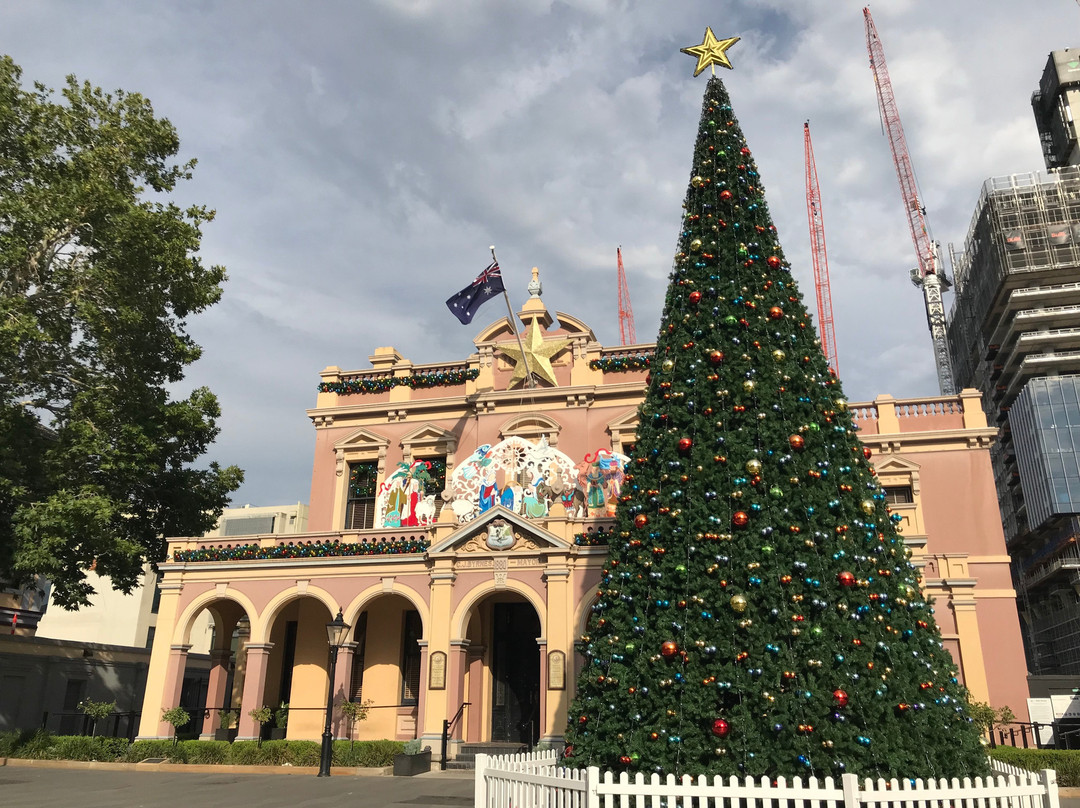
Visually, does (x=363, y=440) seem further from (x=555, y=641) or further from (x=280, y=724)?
(x=555, y=641)

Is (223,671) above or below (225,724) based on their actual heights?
above

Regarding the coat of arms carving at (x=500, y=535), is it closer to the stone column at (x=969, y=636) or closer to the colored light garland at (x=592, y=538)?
the colored light garland at (x=592, y=538)

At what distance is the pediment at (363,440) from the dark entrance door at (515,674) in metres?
6.65

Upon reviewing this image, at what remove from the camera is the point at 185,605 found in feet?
73.7

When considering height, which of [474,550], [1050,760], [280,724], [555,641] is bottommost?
[1050,760]

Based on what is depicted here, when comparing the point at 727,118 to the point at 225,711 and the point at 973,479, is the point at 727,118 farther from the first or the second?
the point at 225,711

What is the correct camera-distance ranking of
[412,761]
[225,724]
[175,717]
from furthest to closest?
1. [225,724]
2. [175,717]
3. [412,761]

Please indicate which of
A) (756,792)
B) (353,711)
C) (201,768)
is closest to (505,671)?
(353,711)

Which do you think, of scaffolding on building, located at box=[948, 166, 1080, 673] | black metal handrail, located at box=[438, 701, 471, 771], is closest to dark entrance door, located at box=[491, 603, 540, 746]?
black metal handrail, located at box=[438, 701, 471, 771]

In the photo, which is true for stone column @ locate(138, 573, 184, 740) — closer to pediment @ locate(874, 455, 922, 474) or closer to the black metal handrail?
the black metal handrail

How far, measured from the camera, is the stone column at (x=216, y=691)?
22895mm

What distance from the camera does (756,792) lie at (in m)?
7.01

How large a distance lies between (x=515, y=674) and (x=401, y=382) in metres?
10.1

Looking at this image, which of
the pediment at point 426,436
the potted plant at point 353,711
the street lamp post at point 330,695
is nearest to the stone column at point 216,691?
the potted plant at point 353,711
